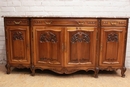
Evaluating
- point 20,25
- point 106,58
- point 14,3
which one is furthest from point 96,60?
point 14,3

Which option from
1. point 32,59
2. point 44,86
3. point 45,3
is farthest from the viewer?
point 45,3

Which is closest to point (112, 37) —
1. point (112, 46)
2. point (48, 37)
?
point (112, 46)

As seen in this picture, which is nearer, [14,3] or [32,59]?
[32,59]

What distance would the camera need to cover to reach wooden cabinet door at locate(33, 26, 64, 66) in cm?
205

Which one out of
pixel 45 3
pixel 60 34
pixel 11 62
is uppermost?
pixel 45 3

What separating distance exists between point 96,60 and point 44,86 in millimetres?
761

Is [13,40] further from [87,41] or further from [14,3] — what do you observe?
[87,41]

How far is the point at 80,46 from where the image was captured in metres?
2.07

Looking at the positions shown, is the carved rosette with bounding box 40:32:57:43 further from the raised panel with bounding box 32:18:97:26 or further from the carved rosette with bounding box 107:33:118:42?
the carved rosette with bounding box 107:33:118:42

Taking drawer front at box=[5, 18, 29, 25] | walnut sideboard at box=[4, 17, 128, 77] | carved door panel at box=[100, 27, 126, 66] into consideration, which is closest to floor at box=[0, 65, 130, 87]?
walnut sideboard at box=[4, 17, 128, 77]

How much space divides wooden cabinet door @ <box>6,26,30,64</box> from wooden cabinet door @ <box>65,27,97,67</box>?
0.55 metres

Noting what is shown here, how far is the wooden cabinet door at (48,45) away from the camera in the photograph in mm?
2055

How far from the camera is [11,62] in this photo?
2.20 meters

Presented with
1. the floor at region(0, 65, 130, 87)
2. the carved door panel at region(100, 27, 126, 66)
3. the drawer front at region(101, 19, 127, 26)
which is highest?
the drawer front at region(101, 19, 127, 26)
